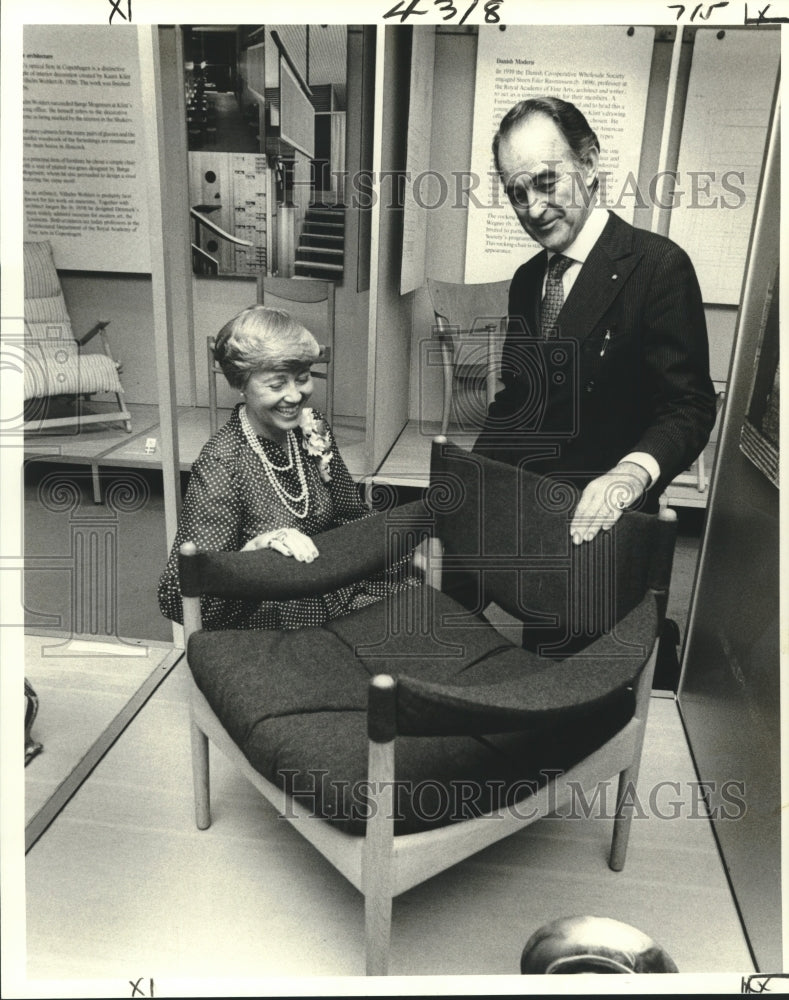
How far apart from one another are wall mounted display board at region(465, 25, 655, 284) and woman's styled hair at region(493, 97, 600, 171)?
0.02 m

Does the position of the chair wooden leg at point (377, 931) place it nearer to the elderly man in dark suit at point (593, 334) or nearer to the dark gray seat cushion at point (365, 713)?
the dark gray seat cushion at point (365, 713)

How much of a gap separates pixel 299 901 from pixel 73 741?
78 cm

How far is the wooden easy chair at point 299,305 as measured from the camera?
78.9 inches

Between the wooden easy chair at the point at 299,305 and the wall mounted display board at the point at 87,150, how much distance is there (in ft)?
1.04

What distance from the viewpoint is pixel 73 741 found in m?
2.06

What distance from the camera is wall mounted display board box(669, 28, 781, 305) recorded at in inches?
68.5

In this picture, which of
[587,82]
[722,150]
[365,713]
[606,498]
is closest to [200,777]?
[365,713]

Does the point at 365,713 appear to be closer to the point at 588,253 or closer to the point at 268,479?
the point at 268,479

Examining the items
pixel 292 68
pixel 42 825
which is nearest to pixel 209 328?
pixel 292 68

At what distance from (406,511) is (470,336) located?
19.6 inches

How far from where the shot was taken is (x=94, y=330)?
2.06 m

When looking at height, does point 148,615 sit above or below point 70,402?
below

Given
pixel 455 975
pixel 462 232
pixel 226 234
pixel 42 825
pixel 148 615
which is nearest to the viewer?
pixel 455 975

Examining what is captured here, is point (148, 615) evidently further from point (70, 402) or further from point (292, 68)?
point (292, 68)
